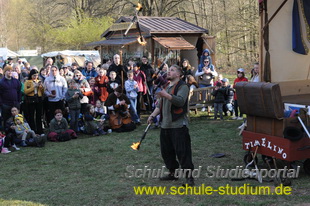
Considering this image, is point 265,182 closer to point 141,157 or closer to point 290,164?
point 290,164

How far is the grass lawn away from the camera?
5.69m

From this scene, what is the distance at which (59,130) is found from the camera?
1084cm

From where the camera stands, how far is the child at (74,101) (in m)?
11.2

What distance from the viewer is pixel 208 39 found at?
1677 centimetres

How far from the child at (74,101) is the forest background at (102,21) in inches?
551

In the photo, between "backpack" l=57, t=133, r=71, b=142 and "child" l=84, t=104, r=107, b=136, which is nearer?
"backpack" l=57, t=133, r=71, b=142

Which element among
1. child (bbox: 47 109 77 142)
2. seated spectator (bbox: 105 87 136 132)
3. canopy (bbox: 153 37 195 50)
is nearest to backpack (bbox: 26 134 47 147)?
child (bbox: 47 109 77 142)

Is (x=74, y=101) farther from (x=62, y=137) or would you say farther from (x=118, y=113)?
(x=118, y=113)

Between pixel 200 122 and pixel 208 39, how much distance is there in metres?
5.41

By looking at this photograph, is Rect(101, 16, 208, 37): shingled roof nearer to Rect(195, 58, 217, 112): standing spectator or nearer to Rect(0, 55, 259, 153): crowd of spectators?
Rect(0, 55, 259, 153): crowd of spectators

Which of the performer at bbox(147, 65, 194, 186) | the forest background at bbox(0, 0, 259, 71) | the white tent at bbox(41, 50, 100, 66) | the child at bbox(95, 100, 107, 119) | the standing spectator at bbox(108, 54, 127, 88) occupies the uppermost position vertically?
the forest background at bbox(0, 0, 259, 71)

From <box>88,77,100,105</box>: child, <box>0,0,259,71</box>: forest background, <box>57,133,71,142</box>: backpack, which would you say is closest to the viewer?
<box>57,133,71,142</box>: backpack

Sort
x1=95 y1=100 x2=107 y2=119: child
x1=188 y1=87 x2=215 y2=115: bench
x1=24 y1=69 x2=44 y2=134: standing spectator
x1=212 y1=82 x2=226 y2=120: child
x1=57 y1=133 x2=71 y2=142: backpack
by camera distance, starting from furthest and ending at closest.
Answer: x1=188 y1=87 x2=215 y2=115: bench
x1=212 y1=82 x2=226 y2=120: child
x1=95 y1=100 x2=107 y2=119: child
x1=24 y1=69 x2=44 y2=134: standing spectator
x1=57 y1=133 x2=71 y2=142: backpack

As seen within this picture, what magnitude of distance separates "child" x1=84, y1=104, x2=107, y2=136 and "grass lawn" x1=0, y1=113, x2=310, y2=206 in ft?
1.00
